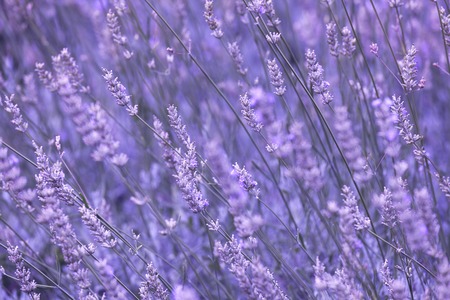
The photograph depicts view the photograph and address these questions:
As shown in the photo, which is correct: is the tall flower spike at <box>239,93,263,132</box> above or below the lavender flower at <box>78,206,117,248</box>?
above

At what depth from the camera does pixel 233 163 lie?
2.35 meters

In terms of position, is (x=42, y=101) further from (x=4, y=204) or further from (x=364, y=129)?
(x=364, y=129)

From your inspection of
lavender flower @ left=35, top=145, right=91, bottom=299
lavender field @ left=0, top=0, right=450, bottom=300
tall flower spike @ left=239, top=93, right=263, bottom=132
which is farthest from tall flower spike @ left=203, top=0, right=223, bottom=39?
lavender flower @ left=35, top=145, right=91, bottom=299

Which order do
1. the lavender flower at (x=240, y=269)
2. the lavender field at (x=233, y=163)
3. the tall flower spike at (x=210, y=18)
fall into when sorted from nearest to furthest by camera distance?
the lavender flower at (x=240, y=269) → the lavender field at (x=233, y=163) → the tall flower spike at (x=210, y=18)

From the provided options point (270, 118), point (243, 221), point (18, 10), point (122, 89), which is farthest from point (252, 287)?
point (18, 10)

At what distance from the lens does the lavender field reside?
52.2 inches

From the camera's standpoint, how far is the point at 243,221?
121 centimetres

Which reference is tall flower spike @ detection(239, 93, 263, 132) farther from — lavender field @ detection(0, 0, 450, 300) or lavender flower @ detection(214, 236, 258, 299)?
lavender flower @ detection(214, 236, 258, 299)

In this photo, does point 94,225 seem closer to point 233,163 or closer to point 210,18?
point 210,18

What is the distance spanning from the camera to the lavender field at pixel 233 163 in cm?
133

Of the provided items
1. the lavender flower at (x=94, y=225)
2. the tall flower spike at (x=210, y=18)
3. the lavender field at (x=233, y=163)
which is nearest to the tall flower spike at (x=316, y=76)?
the lavender field at (x=233, y=163)

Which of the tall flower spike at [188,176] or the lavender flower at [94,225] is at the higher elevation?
the tall flower spike at [188,176]

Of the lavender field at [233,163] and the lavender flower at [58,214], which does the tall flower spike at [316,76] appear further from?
the lavender flower at [58,214]

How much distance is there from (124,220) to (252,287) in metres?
1.43
